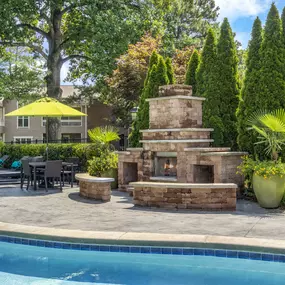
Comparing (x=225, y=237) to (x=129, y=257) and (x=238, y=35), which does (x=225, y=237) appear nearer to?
(x=129, y=257)

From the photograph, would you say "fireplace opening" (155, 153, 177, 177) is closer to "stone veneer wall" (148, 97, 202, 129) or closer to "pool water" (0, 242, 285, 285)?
"stone veneer wall" (148, 97, 202, 129)

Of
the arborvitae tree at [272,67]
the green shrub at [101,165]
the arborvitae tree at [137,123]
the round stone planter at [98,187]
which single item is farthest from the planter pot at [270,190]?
the arborvitae tree at [137,123]

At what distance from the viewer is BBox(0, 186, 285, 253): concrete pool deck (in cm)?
666

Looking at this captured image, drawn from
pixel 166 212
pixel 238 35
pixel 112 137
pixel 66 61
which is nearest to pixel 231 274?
pixel 166 212

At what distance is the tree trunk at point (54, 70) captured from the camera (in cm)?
2608

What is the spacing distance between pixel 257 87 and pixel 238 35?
3369cm

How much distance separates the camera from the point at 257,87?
37.5 ft

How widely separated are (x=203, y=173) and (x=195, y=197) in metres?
2.16

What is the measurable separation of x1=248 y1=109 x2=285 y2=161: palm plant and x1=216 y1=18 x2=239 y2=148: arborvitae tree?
5.97 feet

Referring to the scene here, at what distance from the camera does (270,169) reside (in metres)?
9.69

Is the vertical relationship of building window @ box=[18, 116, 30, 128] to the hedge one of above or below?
above

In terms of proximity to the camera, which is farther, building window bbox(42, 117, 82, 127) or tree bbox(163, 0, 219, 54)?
building window bbox(42, 117, 82, 127)

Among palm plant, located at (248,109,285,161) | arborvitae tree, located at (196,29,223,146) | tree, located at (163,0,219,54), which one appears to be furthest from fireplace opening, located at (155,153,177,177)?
tree, located at (163,0,219,54)

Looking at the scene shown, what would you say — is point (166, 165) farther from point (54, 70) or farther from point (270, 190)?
point (54, 70)
